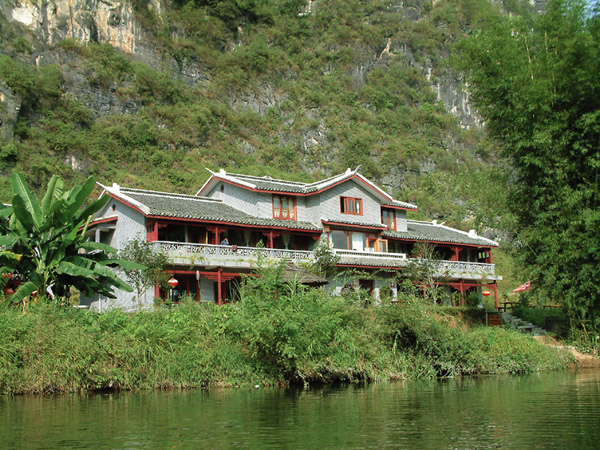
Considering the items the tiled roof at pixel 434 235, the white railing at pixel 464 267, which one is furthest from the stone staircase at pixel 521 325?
the tiled roof at pixel 434 235

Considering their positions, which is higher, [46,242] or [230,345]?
[46,242]

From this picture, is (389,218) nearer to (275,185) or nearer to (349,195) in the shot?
(349,195)

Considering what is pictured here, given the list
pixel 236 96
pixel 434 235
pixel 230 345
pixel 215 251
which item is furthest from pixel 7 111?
pixel 230 345

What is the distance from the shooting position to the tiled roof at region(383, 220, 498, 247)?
42000 millimetres

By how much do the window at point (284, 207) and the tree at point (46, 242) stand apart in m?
17.3

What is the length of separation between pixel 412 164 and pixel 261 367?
73578 millimetres

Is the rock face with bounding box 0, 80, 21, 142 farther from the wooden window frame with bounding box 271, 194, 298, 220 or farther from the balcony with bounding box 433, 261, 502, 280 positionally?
the balcony with bounding box 433, 261, 502, 280

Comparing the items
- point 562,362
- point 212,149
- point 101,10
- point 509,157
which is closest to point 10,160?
point 212,149

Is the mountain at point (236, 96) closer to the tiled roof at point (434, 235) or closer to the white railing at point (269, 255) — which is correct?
the tiled roof at point (434, 235)

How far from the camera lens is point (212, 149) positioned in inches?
2958

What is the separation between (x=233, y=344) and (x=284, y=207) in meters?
21.3

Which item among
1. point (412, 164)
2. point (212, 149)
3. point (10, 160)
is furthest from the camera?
point (412, 164)

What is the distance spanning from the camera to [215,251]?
32656mm

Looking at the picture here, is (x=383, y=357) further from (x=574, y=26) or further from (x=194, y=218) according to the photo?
(x=194, y=218)
